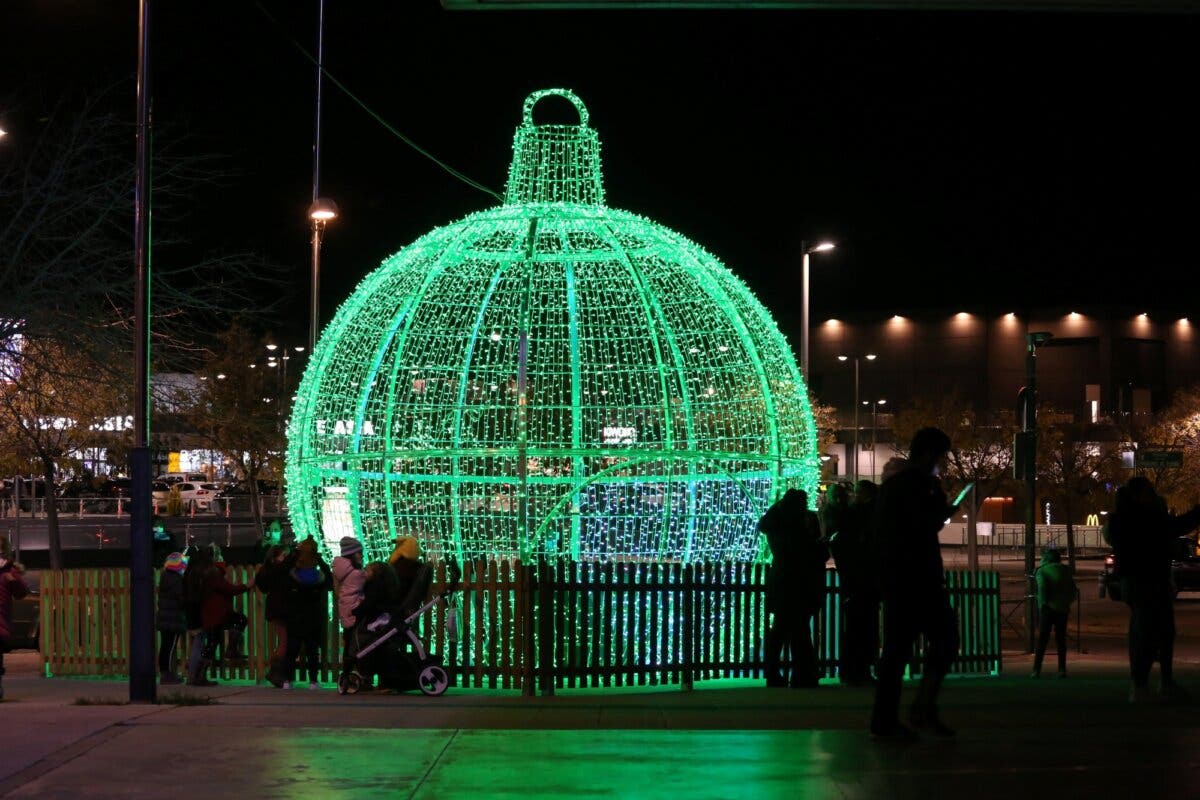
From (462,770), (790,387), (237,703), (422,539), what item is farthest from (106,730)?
(790,387)

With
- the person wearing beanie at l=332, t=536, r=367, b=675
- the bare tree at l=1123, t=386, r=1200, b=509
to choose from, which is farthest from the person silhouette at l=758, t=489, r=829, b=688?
the bare tree at l=1123, t=386, r=1200, b=509

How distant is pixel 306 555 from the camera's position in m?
12.1

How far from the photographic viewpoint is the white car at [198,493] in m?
62.0

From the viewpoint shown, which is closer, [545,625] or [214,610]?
[545,625]

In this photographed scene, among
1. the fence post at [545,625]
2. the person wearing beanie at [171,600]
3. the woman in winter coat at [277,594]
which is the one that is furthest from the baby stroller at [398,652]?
the person wearing beanie at [171,600]

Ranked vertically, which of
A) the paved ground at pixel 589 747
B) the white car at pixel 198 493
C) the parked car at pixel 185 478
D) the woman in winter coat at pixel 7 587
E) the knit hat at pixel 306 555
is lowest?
the paved ground at pixel 589 747

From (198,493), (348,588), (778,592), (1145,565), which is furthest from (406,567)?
(198,493)

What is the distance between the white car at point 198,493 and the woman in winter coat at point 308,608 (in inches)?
1950

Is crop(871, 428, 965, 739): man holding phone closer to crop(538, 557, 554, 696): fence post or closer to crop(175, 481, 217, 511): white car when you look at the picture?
crop(538, 557, 554, 696): fence post

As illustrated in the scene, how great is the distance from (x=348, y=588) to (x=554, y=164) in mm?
4769

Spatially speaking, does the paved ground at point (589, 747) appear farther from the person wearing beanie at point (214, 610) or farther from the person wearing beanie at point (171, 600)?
the person wearing beanie at point (171, 600)

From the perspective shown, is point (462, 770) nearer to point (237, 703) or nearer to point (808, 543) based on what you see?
point (237, 703)

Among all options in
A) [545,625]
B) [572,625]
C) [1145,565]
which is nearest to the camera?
[1145,565]

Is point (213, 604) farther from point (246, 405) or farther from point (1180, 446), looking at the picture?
point (1180, 446)
